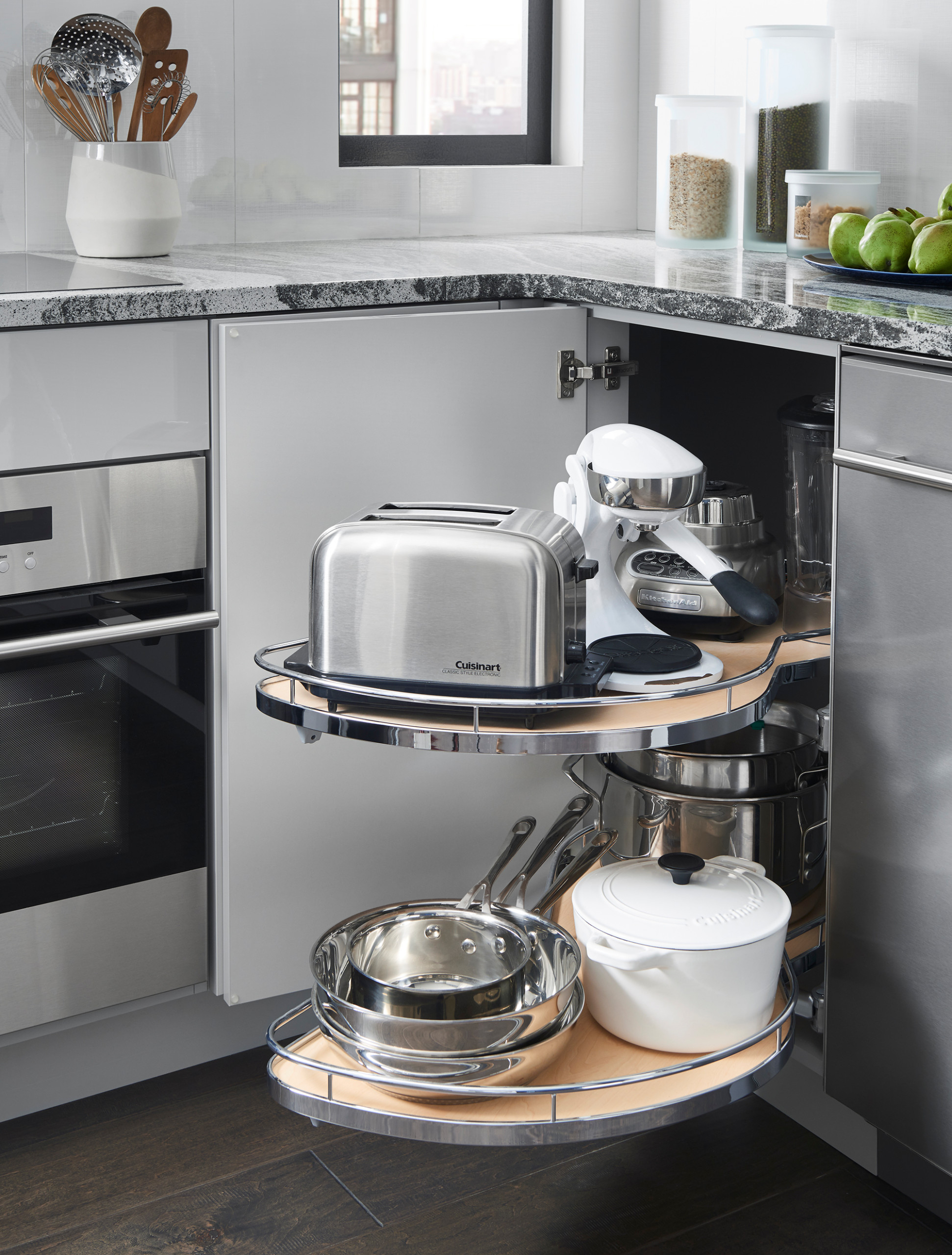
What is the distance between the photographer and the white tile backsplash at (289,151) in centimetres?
212

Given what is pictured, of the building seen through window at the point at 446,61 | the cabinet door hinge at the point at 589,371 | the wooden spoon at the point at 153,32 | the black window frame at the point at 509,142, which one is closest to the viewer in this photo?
the cabinet door hinge at the point at 589,371

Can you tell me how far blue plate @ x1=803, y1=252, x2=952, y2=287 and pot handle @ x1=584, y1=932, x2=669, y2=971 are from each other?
846 mm

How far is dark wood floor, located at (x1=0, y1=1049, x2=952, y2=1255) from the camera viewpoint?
1.58m

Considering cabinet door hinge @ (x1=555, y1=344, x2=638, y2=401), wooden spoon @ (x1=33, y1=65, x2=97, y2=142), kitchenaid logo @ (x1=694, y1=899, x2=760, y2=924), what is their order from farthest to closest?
wooden spoon @ (x1=33, y1=65, x2=97, y2=142)
cabinet door hinge @ (x1=555, y1=344, x2=638, y2=401)
kitchenaid logo @ (x1=694, y1=899, x2=760, y2=924)

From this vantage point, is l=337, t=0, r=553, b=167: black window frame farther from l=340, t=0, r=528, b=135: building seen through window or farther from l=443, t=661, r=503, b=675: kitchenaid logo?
l=443, t=661, r=503, b=675: kitchenaid logo

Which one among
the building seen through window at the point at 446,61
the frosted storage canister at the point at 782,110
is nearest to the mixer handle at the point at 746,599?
the frosted storage canister at the point at 782,110

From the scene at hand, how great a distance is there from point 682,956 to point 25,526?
0.86 metres

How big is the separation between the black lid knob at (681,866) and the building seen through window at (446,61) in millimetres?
1669

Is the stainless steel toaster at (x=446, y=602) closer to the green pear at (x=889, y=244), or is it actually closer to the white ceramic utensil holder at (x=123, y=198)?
the green pear at (x=889, y=244)

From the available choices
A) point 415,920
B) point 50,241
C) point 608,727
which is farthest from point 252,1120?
point 50,241

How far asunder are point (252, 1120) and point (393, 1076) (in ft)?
1.94

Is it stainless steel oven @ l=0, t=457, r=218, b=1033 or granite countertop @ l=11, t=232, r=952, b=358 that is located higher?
granite countertop @ l=11, t=232, r=952, b=358

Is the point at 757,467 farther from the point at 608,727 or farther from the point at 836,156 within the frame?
the point at 608,727

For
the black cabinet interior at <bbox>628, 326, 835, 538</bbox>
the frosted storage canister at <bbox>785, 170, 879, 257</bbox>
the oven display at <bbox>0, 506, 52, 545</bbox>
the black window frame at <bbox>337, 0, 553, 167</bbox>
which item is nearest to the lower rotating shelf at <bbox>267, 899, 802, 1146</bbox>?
the oven display at <bbox>0, 506, 52, 545</bbox>
